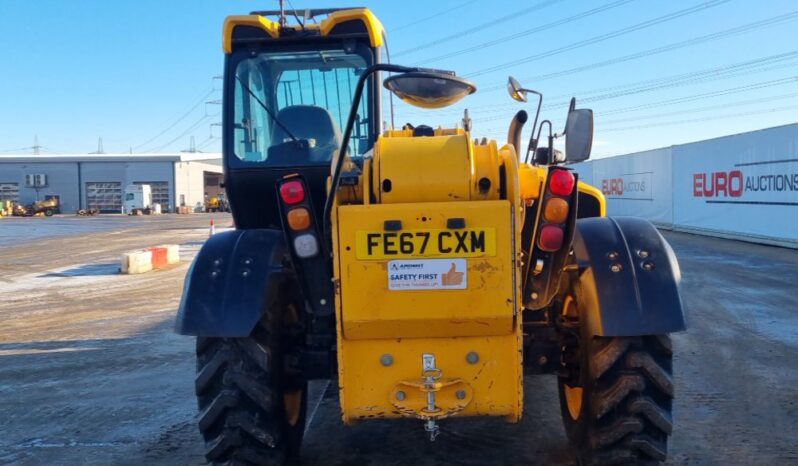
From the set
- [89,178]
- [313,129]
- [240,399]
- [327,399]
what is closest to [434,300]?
[240,399]

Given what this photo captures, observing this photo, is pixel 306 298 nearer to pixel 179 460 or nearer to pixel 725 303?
pixel 179 460

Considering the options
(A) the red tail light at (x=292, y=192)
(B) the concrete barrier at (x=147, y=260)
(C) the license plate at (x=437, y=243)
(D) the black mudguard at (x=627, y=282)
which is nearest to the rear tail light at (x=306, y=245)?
(A) the red tail light at (x=292, y=192)

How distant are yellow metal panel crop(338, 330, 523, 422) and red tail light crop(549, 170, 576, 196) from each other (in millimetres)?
710

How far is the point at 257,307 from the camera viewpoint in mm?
3568

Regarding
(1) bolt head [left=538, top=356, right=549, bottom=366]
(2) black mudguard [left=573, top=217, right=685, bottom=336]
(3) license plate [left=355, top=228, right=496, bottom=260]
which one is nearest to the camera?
(3) license plate [left=355, top=228, right=496, bottom=260]

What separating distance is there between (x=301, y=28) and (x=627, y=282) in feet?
10.1

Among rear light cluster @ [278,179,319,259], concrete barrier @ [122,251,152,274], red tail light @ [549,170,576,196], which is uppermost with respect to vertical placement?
red tail light @ [549,170,576,196]

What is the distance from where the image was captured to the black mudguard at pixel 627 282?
3.41 metres

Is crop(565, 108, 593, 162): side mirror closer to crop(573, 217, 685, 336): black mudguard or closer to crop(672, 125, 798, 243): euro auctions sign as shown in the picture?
crop(573, 217, 685, 336): black mudguard

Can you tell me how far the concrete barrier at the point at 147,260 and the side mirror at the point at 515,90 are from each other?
13433 millimetres

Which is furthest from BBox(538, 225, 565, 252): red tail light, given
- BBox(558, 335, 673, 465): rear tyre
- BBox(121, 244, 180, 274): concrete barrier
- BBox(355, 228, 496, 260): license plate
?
BBox(121, 244, 180, 274): concrete barrier

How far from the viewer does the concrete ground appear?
15.3 ft

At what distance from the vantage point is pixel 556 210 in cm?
332

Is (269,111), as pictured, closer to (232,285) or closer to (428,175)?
(232,285)
